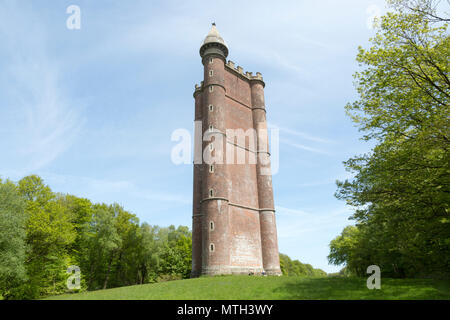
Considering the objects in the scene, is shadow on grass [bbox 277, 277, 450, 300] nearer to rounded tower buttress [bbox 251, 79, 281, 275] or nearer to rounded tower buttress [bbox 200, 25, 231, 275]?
rounded tower buttress [bbox 200, 25, 231, 275]

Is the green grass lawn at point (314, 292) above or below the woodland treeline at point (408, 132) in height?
below

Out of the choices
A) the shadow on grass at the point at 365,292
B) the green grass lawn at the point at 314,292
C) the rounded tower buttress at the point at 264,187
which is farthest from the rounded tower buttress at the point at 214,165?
the shadow on grass at the point at 365,292

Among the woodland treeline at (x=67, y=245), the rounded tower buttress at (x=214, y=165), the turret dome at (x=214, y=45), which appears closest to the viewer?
the woodland treeline at (x=67, y=245)

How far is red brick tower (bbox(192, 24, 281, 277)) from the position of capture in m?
27.8

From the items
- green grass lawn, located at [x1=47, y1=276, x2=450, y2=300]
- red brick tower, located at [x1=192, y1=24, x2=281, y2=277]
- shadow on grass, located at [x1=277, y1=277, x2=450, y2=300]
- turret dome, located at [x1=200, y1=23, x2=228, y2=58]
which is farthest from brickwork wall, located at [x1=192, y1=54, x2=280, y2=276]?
shadow on grass, located at [x1=277, y1=277, x2=450, y2=300]

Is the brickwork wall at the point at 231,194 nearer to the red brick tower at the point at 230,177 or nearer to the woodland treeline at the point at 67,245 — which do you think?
the red brick tower at the point at 230,177

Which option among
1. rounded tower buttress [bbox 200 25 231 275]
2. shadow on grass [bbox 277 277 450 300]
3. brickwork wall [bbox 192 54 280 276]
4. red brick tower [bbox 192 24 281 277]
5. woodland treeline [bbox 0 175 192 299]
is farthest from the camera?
red brick tower [bbox 192 24 281 277]

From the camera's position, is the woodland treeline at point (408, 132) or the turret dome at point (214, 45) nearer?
the woodland treeline at point (408, 132)

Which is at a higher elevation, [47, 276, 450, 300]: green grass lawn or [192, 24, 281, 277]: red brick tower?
[192, 24, 281, 277]: red brick tower

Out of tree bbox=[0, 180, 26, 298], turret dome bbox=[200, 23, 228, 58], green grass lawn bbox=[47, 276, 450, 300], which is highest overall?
turret dome bbox=[200, 23, 228, 58]

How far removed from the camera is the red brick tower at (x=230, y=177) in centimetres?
2778

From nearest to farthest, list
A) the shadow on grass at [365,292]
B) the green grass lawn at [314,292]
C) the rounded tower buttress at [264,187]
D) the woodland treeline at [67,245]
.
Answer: the shadow on grass at [365,292] → the green grass lawn at [314,292] → the woodland treeline at [67,245] → the rounded tower buttress at [264,187]

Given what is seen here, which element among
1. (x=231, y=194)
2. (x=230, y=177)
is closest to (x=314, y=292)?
(x=231, y=194)
